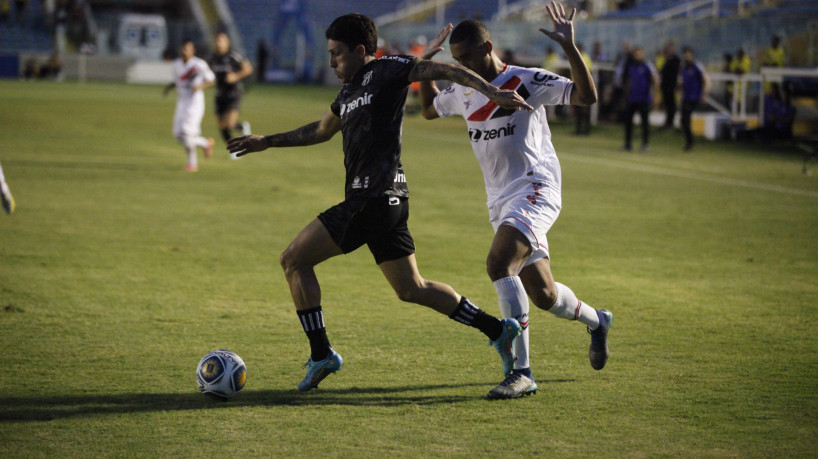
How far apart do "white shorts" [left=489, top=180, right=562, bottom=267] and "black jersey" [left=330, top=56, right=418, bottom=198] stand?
24.3 inches

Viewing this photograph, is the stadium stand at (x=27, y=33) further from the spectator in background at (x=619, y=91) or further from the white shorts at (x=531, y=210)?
the white shorts at (x=531, y=210)

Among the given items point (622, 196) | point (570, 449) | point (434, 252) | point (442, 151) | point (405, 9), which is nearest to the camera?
point (570, 449)

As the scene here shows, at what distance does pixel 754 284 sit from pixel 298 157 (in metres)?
12.7

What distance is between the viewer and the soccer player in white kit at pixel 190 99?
17891 mm

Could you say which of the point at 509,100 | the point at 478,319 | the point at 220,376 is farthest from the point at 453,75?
the point at 220,376

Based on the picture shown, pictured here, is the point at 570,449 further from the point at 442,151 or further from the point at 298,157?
the point at 442,151

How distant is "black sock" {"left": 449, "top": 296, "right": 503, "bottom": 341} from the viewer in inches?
220

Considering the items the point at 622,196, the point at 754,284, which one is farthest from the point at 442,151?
the point at 754,284

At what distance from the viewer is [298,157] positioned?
20250 mm

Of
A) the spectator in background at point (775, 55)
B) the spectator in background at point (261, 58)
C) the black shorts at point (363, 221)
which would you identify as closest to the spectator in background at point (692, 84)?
the spectator in background at point (775, 55)

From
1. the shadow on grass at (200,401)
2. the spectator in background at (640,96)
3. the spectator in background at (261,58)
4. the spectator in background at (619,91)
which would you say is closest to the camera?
the shadow on grass at (200,401)

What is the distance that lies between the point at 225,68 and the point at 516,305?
51.4 ft

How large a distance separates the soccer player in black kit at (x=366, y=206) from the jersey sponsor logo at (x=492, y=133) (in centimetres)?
54

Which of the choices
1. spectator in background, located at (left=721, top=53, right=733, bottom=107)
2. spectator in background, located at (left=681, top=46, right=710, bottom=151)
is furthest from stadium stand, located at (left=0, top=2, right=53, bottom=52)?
spectator in background, located at (left=681, top=46, right=710, bottom=151)
